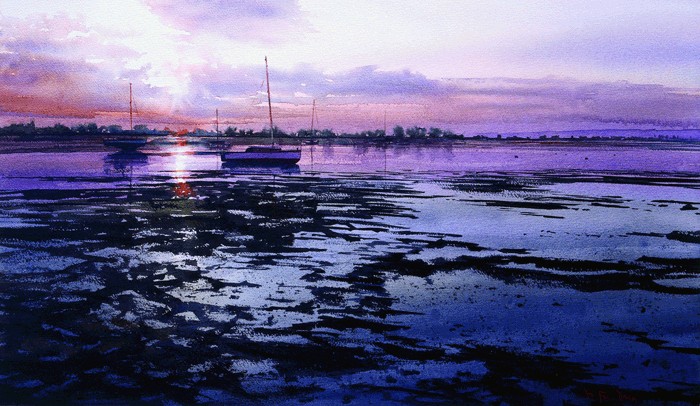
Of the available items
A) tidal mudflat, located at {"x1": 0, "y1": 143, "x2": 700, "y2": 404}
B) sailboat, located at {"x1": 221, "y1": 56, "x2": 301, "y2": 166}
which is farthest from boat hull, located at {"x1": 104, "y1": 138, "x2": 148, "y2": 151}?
tidal mudflat, located at {"x1": 0, "y1": 143, "x2": 700, "y2": 404}

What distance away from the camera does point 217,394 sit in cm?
325

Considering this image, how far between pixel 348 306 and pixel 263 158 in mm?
20411

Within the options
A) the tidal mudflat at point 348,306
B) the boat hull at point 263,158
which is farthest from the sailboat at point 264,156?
the tidal mudflat at point 348,306

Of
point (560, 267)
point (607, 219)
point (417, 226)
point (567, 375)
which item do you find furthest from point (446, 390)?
point (607, 219)

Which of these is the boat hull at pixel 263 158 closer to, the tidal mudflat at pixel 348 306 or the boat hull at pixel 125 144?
the boat hull at pixel 125 144

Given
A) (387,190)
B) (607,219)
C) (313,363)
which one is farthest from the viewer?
(387,190)

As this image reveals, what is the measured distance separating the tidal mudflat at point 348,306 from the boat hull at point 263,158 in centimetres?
1473

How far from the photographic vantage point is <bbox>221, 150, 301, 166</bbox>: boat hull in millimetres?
24219

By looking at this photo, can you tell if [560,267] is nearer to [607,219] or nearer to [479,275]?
[479,275]

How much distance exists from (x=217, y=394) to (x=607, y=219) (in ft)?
24.7

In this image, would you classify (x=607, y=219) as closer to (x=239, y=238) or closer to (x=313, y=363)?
(x=239, y=238)

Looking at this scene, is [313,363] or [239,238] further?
[239,238]

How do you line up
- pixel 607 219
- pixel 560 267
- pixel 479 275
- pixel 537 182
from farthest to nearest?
pixel 537 182
pixel 607 219
pixel 560 267
pixel 479 275

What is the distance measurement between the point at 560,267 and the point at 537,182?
407 inches
